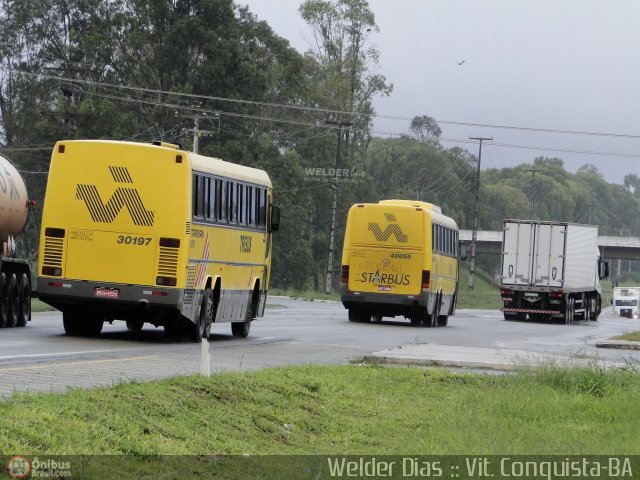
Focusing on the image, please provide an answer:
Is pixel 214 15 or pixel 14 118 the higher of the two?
pixel 214 15

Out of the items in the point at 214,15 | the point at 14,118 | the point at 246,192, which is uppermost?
the point at 214,15

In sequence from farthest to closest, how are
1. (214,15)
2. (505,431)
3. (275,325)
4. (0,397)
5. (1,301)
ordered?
(214,15) → (275,325) → (1,301) → (505,431) → (0,397)

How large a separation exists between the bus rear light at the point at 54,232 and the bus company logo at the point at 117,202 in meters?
0.55

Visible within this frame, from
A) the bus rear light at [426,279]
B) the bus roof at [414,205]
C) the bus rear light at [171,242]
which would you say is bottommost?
the bus rear light at [426,279]

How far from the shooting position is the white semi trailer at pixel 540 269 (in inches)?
2120

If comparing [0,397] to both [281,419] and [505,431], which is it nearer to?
[281,419]

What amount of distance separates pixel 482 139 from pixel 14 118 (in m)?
30.8

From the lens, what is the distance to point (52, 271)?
21844mm

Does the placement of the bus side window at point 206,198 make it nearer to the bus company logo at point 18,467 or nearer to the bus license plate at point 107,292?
the bus license plate at point 107,292

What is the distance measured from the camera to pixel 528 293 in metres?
54.3

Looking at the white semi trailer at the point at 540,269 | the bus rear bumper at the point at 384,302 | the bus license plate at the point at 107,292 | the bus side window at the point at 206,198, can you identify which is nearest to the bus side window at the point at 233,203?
the bus side window at the point at 206,198

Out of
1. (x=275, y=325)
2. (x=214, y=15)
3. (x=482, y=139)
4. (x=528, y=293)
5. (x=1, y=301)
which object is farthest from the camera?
(x=482, y=139)

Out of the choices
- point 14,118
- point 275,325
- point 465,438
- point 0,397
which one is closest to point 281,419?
point 465,438

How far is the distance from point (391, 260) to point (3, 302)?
1482cm
